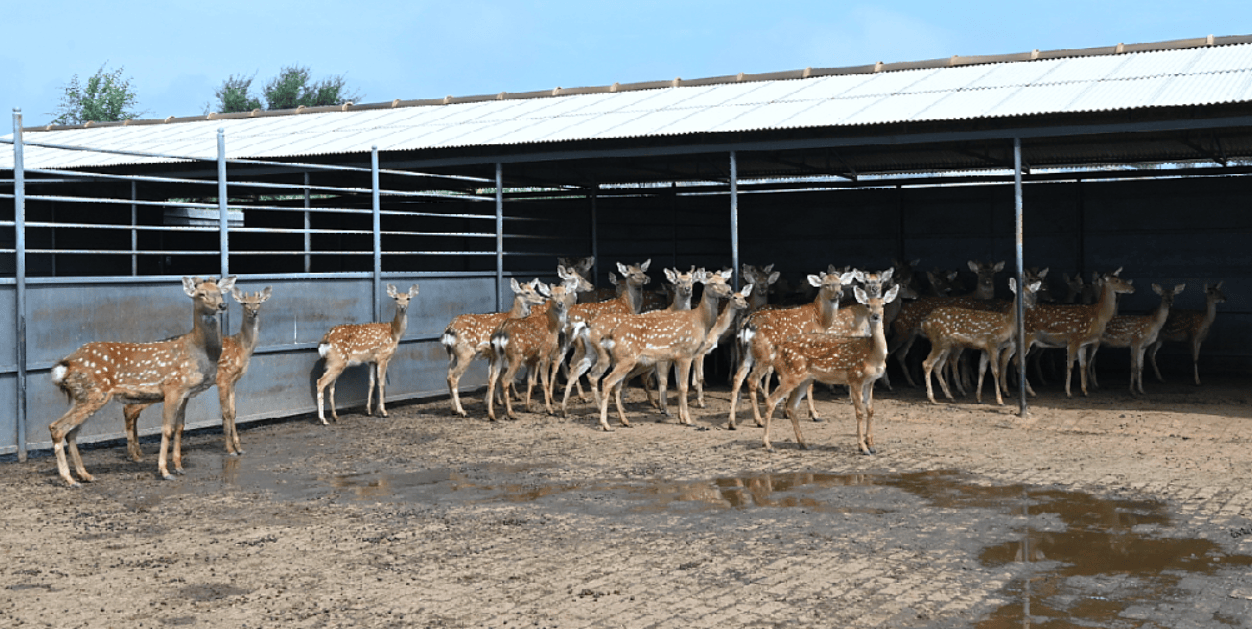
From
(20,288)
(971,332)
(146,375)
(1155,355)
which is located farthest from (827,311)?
(20,288)

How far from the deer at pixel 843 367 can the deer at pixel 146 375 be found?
4.85 meters

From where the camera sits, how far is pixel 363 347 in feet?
42.4

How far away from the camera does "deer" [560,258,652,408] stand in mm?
13250

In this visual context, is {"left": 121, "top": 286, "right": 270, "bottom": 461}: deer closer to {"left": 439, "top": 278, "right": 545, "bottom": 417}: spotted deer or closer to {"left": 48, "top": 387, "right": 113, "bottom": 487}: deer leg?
{"left": 48, "top": 387, "right": 113, "bottom": 487}: deer leg

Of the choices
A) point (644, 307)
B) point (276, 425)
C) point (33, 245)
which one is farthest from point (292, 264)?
point (276, 425)

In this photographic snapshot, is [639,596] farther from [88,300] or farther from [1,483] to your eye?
[88,300]

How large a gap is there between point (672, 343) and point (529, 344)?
5.72ft

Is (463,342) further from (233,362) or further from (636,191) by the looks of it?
(636,191)

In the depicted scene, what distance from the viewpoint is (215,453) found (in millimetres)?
10953

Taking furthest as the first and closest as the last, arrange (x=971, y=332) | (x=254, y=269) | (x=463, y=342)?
(x=254, y=269) → (x=971, y=332) → (x=463, y=342)

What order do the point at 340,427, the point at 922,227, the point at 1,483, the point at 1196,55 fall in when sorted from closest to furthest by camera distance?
the point at 1,483 < the point at 340,427 < the point at 1196,55 < the point at 922,227

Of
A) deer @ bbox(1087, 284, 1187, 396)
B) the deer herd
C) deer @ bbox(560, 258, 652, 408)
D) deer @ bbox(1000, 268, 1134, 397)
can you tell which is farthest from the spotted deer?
deer @ bbox(1087, 284, 1187, 396)

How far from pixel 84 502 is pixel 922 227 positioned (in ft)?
45.0

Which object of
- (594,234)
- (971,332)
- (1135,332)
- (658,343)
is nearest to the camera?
(658,343)
